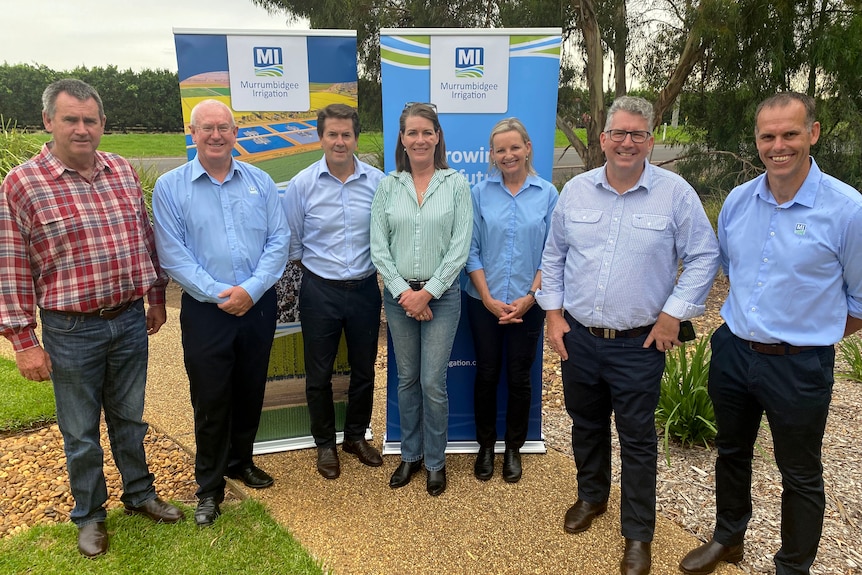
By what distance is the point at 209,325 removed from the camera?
112 inches

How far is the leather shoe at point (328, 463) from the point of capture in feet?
11.4

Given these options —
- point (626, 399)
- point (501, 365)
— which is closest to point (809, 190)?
point (626, 399)

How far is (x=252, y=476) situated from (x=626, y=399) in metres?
2.12

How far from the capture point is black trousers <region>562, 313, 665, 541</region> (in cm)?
258

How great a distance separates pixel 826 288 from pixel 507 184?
158 cm

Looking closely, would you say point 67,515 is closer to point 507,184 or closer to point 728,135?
point 507,184

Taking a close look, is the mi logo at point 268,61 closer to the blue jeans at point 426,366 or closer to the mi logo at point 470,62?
the mi logo at point 470,62

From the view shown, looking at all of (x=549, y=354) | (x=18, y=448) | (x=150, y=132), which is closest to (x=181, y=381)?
(x=18, y=448)

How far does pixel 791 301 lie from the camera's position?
87.2 inches

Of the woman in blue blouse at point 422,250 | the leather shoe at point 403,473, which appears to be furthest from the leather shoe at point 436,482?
the leather shoe at point 403,473

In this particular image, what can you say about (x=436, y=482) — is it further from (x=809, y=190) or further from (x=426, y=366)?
(x=809, y=190)

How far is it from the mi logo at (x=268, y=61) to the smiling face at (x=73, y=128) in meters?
1.07

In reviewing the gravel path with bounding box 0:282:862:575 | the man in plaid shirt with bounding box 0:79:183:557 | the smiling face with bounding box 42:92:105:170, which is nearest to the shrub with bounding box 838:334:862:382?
the gravel path with bounding box 0:282:862:575

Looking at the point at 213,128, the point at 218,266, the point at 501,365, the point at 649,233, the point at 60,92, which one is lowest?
the point at 501,365
